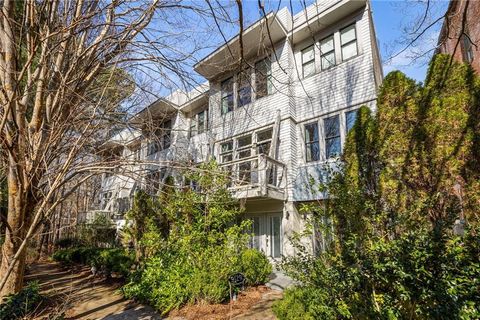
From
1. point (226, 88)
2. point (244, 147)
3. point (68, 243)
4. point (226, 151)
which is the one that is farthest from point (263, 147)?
point (68, 243)

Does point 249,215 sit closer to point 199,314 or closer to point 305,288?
point 199,314

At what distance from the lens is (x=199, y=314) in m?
5.46

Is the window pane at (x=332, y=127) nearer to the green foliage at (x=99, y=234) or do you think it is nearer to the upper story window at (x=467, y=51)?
the upper story window at (x=467, y=51)

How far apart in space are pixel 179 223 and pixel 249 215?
425cm

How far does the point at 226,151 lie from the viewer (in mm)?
11953

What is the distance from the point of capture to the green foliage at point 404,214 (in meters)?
3.00

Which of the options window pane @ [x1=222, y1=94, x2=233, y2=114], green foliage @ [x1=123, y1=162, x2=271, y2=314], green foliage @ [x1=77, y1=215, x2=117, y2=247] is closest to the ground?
green foliage @ [x1=123, y1=162, x2=271, y2=314]

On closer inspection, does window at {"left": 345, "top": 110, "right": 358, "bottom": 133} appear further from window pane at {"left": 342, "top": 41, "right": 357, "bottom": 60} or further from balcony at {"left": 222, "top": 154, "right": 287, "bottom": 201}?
balcony at {"left": 222, "top": 154, "right": 287, "bottom": 201}

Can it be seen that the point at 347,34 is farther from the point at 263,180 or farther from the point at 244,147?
the point at 263,180

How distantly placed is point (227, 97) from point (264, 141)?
11.2ft

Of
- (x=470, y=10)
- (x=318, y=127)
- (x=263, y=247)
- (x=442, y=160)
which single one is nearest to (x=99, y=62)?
(x=442, y=160)

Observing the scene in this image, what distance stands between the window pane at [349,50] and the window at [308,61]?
120cm

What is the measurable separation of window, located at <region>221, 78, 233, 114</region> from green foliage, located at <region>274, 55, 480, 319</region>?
6.58 meters

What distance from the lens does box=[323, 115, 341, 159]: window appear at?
9094 millimetres
